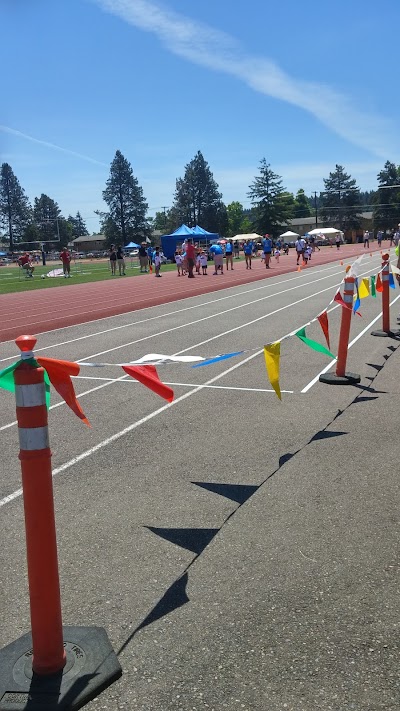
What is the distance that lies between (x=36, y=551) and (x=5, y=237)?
135m

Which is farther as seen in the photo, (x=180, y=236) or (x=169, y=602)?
(x=180, y=236)

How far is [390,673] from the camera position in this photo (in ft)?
9.47

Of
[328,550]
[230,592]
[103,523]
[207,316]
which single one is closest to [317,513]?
[328,550]

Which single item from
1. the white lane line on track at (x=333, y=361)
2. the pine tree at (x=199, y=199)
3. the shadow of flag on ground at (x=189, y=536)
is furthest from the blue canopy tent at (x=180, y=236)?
the pine tree at (x=199, y=199)

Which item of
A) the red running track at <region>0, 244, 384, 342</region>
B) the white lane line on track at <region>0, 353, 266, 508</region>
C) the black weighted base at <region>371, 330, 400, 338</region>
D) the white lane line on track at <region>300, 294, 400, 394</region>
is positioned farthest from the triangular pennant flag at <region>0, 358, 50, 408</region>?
the red running track at <region>0, 244, 384, 342</region>

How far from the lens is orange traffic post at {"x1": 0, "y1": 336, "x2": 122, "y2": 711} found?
9.29 ft

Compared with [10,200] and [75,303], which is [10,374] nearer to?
[75,303]

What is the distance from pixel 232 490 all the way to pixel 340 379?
12.7ft

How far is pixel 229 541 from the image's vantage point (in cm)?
418

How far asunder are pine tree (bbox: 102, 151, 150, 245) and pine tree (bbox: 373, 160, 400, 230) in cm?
4292

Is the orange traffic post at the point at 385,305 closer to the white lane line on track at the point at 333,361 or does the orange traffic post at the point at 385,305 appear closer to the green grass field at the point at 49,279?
the white lane line on track at the point at 333,361

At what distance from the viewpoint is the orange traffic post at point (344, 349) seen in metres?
8.51

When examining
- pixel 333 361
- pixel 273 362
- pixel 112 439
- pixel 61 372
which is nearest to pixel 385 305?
pixel 333 361

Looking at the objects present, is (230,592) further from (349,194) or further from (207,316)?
(349,194)
